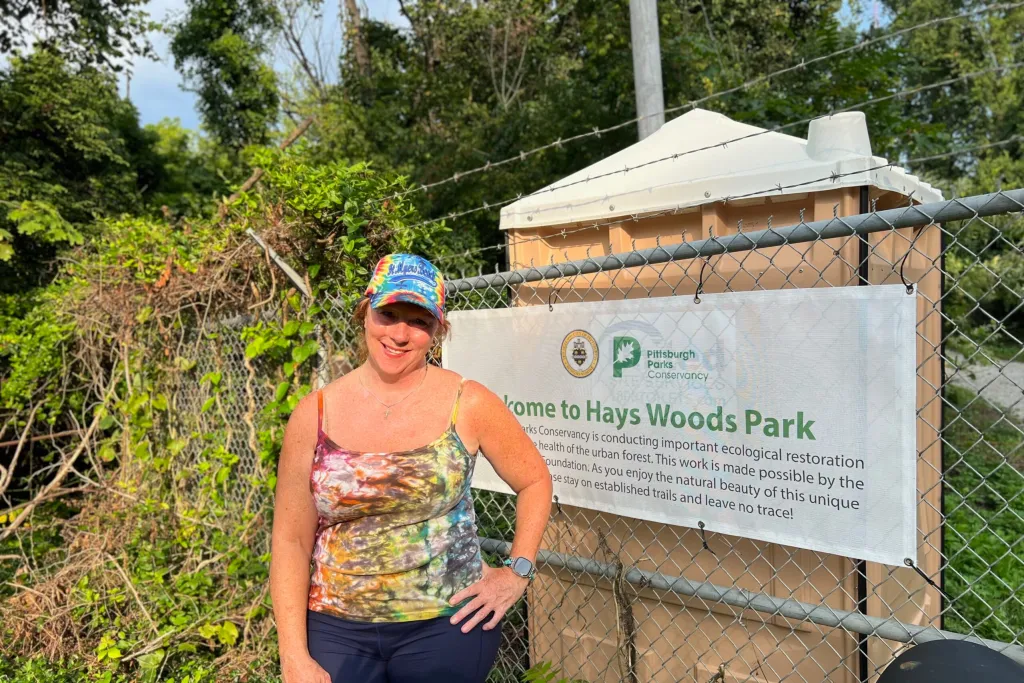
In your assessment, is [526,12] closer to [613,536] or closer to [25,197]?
[25,197]

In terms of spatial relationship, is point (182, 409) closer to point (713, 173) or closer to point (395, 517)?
point (395, 517)

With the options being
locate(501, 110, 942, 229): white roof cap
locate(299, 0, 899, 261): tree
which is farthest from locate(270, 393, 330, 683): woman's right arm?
locate(299, 0, 899, 261): tree

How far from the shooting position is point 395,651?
181 cm

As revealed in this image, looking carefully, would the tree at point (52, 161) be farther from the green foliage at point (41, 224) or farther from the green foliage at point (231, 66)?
the green foliage at point (231, 66)

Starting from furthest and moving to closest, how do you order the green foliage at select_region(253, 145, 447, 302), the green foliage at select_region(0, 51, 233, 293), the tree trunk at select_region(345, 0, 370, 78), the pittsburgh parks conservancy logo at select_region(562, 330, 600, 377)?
the tree trunk at select_region(345, 0, 370, 78) → the green foliage at select_region(0, 51, 233, 293) → the green foliage at select_region(253, 145, 447, 302) → the pittsburgh parks conservancy logo at select_region(562, 330, 600, 377)

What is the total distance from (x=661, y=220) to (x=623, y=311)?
405mm

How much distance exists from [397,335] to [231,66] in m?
20.9

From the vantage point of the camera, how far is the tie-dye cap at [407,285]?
72.1 inches

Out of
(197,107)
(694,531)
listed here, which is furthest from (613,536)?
(197,107)

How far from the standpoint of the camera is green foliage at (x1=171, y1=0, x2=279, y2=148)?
768 inches

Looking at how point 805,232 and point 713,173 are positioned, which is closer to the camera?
point 805,232

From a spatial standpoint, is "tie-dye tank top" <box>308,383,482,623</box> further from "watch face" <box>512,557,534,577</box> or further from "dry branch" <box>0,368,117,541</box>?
"dry branch" <box>0,368,117,541</box>

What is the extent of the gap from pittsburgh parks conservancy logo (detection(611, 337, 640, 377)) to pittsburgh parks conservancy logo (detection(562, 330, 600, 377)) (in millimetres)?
74

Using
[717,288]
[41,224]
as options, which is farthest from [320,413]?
[41,224]
